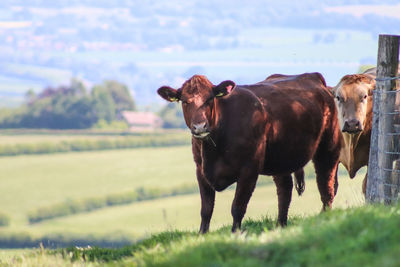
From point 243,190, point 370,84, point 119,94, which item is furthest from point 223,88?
point 119,94

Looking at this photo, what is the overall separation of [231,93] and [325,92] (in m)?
1.95

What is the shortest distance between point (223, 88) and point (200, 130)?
74 cm

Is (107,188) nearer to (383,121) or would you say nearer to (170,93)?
(383,121)

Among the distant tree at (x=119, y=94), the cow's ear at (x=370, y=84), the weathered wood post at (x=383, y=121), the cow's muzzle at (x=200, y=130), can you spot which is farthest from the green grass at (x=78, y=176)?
the cow's muzzle at (x=200, y=130)

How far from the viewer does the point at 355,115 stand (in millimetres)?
9586

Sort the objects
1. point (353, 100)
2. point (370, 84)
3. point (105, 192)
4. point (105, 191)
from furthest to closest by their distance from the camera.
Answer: point (105, 191) < point (105, 192) < point (370, 84) < point (353, 100)

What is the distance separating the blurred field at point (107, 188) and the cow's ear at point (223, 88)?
69.3 meters

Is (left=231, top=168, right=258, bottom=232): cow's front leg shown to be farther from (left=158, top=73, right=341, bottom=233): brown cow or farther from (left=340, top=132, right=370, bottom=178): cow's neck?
(left=340, top=132, right=370, bottom=178): cow's neck

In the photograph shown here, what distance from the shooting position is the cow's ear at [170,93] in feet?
27.4

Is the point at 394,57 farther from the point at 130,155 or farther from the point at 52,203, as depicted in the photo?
the point at 130,155

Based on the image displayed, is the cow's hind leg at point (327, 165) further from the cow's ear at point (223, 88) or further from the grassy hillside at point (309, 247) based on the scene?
the grassy hillside at point (309, 247)

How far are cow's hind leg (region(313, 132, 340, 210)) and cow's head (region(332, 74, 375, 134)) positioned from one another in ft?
1.23

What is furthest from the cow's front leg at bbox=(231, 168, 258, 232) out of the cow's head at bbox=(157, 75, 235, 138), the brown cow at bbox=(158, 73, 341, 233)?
the cow's head at bbox=(157, 75, 235, 138)

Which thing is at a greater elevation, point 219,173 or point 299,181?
point 219,173
